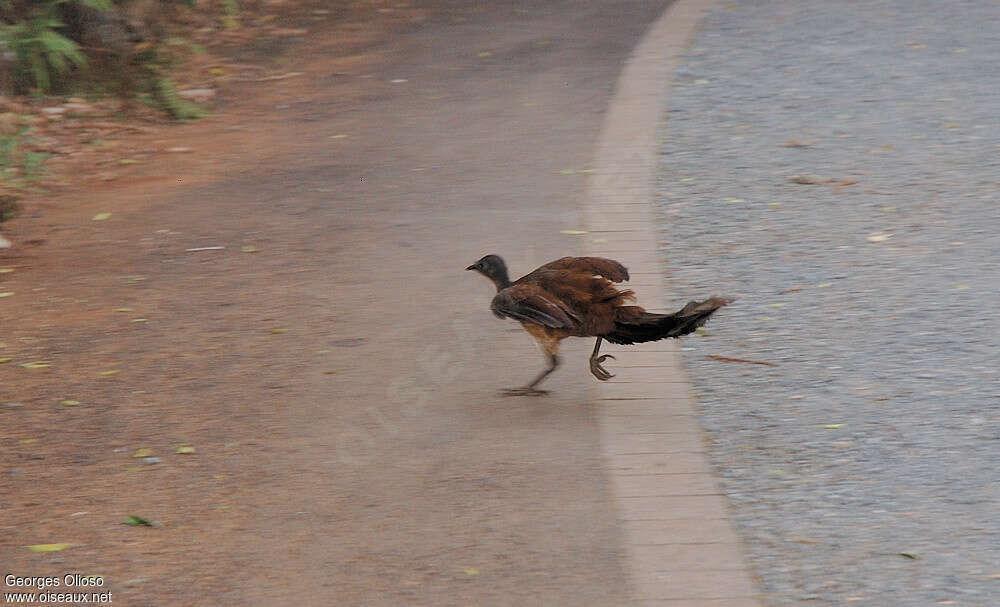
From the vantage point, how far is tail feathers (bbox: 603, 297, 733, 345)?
4.90 metres

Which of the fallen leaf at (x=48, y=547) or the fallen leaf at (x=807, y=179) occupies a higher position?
the fallen leaf at (x=807, y=179)

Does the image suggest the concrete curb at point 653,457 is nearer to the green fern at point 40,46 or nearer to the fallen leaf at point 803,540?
the fallen leaf at point 803,540

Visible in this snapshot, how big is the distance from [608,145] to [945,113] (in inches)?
114

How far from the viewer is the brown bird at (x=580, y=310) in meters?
5.20

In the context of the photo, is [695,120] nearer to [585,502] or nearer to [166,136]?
[166,136]

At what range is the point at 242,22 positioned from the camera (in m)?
14.2

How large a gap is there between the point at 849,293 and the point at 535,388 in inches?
79.6

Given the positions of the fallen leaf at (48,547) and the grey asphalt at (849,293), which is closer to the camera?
the grey asphalt at (849,293)

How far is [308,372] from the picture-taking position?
601cm

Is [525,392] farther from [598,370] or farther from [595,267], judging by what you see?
[595,267]

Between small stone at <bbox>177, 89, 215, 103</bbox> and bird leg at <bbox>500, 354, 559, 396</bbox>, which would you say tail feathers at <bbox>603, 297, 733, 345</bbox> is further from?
small stone at <bbox>177, 89, 215, 103</bbox>

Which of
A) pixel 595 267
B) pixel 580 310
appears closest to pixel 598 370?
pixel 580 310

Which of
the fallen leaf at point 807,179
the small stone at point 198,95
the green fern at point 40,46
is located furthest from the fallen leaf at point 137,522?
the green fern at point 40,46

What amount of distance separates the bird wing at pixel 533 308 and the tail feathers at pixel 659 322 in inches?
8.1
